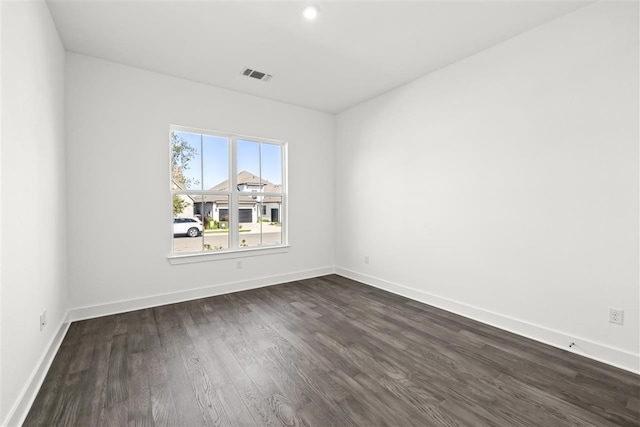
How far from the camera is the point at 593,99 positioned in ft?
7.64

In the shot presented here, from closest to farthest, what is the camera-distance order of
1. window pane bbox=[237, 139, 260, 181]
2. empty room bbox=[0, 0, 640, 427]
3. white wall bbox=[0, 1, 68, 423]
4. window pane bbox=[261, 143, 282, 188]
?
white wall bbox=[0, 1, 68, 423], empty room bbox=[0, 0, 640, 427], window pane bbox=[237, 139, 260, 181], window pane bbox=[261, 143, 282, 188]

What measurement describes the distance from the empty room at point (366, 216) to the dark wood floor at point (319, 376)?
20 millimetres

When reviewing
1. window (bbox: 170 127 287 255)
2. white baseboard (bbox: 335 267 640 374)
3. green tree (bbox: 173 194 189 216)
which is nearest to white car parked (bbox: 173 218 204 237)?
window (bbox: 170 127 287 255)

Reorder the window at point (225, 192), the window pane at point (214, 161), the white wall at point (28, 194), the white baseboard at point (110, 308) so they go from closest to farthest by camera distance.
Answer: the white wall at point (28, 194), the white baseboard at point (110, 308), the window at point (225, 192), the window pane at point (214, 161)

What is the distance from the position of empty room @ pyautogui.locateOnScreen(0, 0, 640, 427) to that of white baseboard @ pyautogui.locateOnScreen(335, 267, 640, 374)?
0.05 ft

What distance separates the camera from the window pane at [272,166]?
4512mm

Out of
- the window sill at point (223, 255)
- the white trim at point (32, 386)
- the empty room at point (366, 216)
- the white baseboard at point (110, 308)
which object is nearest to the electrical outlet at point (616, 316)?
the empty room at point (366, 216)

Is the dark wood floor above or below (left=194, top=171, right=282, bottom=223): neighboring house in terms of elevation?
below

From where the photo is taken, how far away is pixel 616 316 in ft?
7.32

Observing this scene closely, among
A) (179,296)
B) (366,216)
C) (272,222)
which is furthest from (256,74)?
(179,296)

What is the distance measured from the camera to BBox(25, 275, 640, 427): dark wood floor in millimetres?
1679

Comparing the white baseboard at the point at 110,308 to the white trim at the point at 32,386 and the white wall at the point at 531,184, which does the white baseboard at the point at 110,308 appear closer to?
the white trim at the point at 32,386

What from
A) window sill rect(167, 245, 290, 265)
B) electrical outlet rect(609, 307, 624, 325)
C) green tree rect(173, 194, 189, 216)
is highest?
green tree rect(173, 194, 189, 216)

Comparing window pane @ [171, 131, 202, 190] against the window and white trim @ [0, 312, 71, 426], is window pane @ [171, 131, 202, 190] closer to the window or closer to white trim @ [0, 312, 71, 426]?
the window
